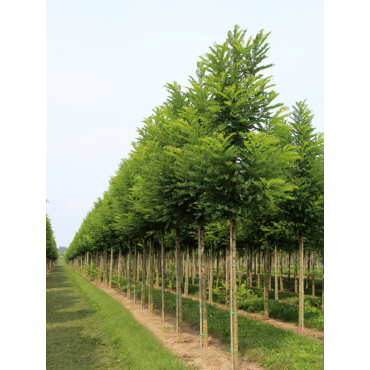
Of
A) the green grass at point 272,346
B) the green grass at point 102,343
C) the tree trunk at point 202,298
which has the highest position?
the tree trunk at point 202,298

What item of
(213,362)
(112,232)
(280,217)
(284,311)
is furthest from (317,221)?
(112,232)

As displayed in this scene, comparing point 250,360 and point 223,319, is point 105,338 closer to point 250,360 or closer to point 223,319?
point 223,319

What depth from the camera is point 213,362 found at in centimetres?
873

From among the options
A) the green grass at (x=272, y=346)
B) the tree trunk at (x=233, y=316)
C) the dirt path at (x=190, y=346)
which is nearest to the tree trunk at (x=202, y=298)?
the dirt path at (x=190, y=346)

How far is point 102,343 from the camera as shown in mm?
12289

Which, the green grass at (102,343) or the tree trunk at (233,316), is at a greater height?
the tree trunk at (233,316)

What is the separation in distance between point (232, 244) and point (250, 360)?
10.9 ft

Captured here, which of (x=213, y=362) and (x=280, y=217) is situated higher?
(x=280, y=217)

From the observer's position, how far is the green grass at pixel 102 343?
370 inches

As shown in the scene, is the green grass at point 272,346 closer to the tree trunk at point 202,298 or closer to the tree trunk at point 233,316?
the tree trunk at point 202,298

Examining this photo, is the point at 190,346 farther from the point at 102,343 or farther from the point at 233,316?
the point at 102,343

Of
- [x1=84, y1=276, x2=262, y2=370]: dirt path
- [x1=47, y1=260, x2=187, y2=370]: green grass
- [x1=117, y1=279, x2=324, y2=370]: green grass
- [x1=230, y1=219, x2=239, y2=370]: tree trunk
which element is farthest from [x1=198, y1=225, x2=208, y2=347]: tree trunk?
[x1=230, y1=219, x2=239, y2=370]: tree trunk

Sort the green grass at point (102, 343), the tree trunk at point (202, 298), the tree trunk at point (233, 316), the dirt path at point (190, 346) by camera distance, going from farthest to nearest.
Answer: the tree trunk at point (202, 298)
the green grass at point (102, 343)
the dirt path at point (190, 346)
the tree trunk at point (233, 316)

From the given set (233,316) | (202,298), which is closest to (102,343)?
(202,298)
